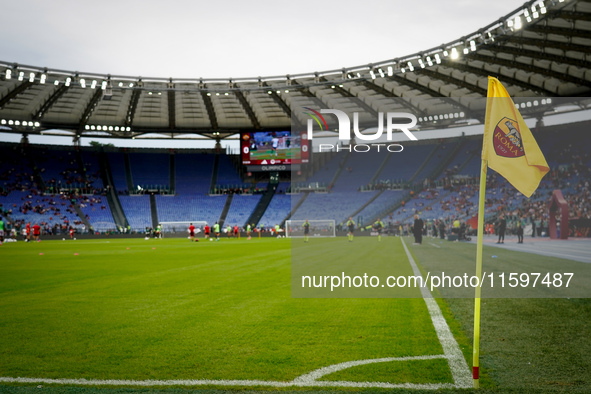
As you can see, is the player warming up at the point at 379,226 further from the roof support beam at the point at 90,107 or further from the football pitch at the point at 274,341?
the roof support beam at the point at 90,107

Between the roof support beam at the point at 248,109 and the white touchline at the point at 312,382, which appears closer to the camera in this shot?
the white touchline at the point at 312,382

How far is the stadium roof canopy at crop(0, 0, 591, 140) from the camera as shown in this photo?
2855cm

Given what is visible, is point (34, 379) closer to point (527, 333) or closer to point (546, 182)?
point (527, 333)

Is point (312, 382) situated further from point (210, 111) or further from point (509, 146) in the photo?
point (210, 111)

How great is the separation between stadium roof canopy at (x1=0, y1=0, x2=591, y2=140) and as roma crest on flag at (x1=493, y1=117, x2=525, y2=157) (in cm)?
1402

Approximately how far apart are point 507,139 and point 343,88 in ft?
134

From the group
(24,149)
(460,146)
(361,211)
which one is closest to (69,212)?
(24,149)

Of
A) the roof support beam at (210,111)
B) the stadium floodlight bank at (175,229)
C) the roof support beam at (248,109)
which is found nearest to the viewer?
the roof support beam at (248,109)

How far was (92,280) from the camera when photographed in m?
12.0

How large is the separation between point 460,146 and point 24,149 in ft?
169

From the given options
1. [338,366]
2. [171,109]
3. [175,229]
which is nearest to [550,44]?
[338,366]

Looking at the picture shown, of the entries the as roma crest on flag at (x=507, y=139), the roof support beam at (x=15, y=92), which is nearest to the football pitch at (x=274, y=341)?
the as roma crest on flag at (x=507, y=139)

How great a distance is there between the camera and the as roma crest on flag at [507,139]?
4.64m

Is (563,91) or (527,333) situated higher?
(563,91)
